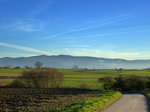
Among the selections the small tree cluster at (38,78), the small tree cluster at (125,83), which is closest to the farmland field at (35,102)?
the small tree cluster at (125,83)

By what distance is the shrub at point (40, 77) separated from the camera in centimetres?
5859

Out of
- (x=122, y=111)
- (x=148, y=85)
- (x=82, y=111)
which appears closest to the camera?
(x=82, y=111)

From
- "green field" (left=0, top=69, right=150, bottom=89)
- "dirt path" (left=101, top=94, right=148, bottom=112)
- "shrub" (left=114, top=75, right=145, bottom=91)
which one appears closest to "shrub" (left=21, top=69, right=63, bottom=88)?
"green field" (left=0, top=69, right=150, bottom=89)

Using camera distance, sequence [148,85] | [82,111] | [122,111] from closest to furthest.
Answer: [82,111] → [122,111] → [148,85]

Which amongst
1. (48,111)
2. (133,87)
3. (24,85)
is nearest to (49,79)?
(24,85)

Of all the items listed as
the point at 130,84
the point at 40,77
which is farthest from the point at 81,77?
the point at 130,84

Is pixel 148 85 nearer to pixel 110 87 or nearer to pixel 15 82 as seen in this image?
pixel 110 87

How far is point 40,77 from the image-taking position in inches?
2312

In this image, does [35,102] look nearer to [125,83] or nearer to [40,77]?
[40,77]

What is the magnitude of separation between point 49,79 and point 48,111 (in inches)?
1610

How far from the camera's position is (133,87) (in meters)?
56.1

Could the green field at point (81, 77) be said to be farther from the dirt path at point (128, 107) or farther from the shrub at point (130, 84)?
the dirt path at point (128, 107)

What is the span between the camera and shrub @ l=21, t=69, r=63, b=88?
192 feet

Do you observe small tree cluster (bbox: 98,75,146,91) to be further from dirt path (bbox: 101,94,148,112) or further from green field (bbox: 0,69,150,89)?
dirt path (bbox: 101,94,148,112)
